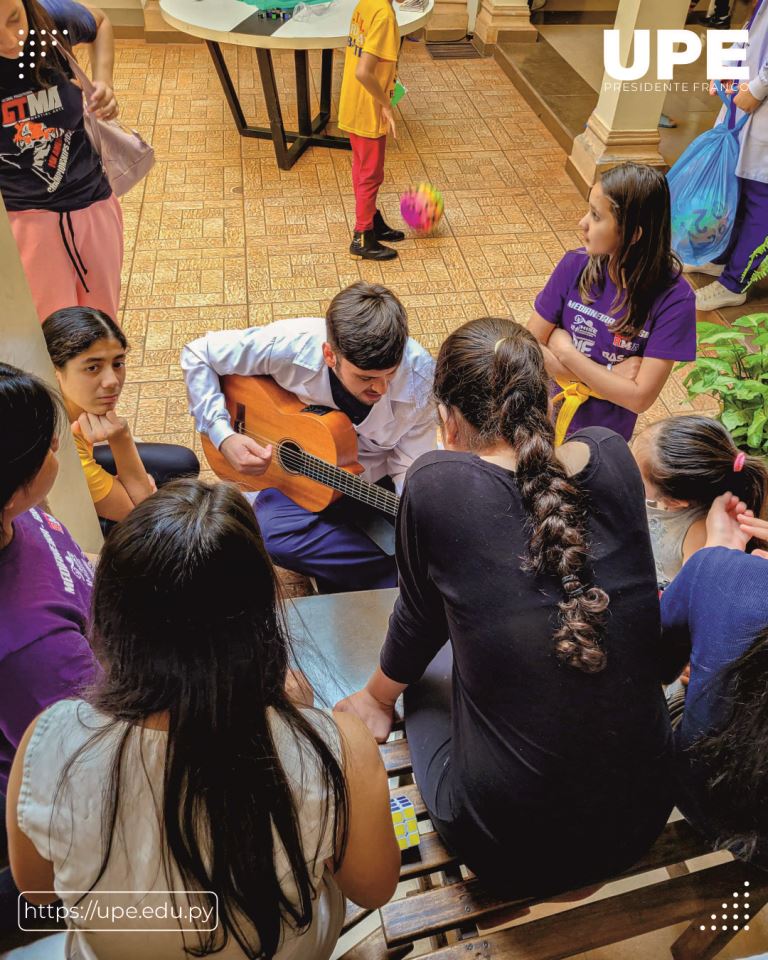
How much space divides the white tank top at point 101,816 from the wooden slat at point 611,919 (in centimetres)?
53

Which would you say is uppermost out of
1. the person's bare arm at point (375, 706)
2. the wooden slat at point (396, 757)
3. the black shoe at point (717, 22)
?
the black shoe at point (717, 22)

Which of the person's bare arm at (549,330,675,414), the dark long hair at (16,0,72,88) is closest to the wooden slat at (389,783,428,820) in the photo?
the person's bare arm at (549,330,675,414)

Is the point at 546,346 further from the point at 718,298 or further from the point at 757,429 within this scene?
the point at 718,298

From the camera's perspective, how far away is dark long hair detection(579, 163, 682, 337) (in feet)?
7.03

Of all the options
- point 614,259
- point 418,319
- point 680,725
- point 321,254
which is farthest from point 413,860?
point 321,254

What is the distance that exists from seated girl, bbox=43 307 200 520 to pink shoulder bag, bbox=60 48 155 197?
88 centimetres

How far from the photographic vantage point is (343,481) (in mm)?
2428

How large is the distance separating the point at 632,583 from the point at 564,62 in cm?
665

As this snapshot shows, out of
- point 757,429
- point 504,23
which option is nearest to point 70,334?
point 757,429

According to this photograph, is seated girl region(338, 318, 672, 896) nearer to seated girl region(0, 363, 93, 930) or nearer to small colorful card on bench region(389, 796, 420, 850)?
small colorful card on bench region(389, 796, 420, 850)

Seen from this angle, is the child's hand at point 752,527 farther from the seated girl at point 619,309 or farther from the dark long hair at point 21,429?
the dark long hair at point 21,429

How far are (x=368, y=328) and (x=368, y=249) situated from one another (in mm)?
2416

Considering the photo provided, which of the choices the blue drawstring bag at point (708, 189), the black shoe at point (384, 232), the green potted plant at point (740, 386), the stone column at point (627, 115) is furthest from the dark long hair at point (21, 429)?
the stone column at point (627, 115)

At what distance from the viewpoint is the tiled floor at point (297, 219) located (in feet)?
12.8
